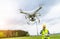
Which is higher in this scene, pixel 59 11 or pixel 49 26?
pixel 59 11

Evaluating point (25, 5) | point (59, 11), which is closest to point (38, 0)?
point (25, 5)

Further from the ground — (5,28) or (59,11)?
(59,11)

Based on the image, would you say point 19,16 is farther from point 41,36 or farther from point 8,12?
point 41,36

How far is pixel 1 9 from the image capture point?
716 cm

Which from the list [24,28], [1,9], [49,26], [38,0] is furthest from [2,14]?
[49,26]

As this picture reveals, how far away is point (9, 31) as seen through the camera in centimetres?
723

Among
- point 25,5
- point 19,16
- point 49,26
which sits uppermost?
point 25,5

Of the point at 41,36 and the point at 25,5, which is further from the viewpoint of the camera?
the point at 25,5

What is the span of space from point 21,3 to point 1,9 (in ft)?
3.15

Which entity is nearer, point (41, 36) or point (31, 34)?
point (41, 36)

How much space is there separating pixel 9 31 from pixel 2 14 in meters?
0.85

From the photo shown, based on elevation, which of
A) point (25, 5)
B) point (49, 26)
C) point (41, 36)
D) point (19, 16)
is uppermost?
point (25, 5)

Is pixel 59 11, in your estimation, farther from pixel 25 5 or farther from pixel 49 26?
pixel 25 5

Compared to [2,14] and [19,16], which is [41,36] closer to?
[19,16]
